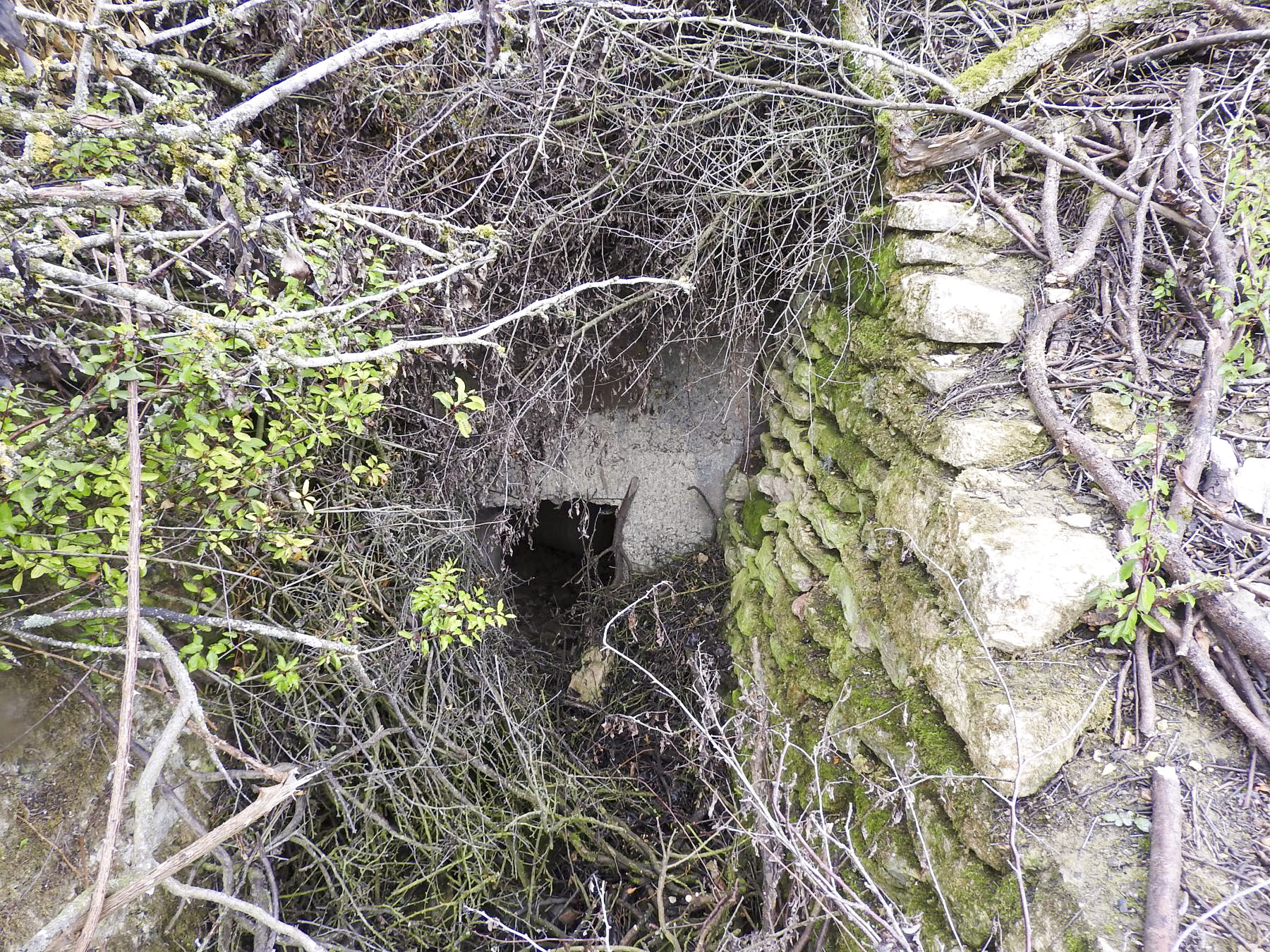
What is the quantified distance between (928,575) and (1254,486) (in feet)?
2.31

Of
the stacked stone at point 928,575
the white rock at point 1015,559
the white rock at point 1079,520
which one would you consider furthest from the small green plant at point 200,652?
the white rock at point 1079,520

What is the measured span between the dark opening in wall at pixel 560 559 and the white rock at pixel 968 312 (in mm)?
2068

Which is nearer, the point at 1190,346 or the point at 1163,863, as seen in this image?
the point at 1163,863

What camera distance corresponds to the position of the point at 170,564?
2.12m

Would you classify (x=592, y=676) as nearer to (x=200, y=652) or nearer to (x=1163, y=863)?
(x=200, y=652)

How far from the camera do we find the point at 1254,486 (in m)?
1.40

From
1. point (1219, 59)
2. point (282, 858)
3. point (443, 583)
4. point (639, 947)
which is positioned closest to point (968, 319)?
point (1219, 59)

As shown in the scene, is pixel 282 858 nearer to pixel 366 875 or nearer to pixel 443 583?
pixel 366 875

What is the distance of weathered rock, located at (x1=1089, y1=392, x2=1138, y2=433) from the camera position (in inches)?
61.4

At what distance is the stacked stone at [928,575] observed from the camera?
1354 mm

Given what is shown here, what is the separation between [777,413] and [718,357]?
463mm

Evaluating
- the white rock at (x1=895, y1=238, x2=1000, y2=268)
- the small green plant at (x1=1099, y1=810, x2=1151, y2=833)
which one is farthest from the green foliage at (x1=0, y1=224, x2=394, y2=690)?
the small green plant at (x1=1099, y1=810, x2=1151, y2=833)

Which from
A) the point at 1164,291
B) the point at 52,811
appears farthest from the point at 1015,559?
the point at 52,811

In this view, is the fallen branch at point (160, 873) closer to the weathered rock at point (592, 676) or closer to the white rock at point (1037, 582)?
the white rock at point (1037, 582)
